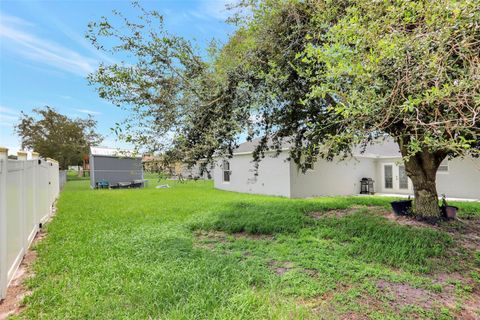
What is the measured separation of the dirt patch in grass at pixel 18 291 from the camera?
2.80 metres

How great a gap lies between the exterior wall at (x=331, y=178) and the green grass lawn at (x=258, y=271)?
6647mm

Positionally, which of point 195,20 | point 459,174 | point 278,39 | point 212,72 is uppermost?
point 195,20

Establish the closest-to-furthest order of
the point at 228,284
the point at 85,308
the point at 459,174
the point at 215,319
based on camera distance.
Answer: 1. the point at 215,319
2. the point at 85,308
3. the point at 228,284
4. the point at 459,174

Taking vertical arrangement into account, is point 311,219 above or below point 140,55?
below

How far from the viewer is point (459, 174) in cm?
1265

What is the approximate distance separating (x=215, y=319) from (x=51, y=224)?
6503mm

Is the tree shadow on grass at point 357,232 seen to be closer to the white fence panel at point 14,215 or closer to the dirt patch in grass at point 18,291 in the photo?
the dirt patch in grass at point 18,291

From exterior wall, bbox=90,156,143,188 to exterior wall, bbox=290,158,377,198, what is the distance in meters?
12.7

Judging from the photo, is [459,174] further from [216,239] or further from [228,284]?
[228,284]

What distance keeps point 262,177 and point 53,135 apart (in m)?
26.1

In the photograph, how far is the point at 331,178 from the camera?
1441 centimetres

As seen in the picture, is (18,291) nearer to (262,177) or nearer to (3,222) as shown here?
(3,222)

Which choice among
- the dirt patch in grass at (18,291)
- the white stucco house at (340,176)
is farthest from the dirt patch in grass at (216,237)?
the white stucco house at (340,176)

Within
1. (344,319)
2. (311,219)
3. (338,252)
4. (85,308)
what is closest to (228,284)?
(344,319)
